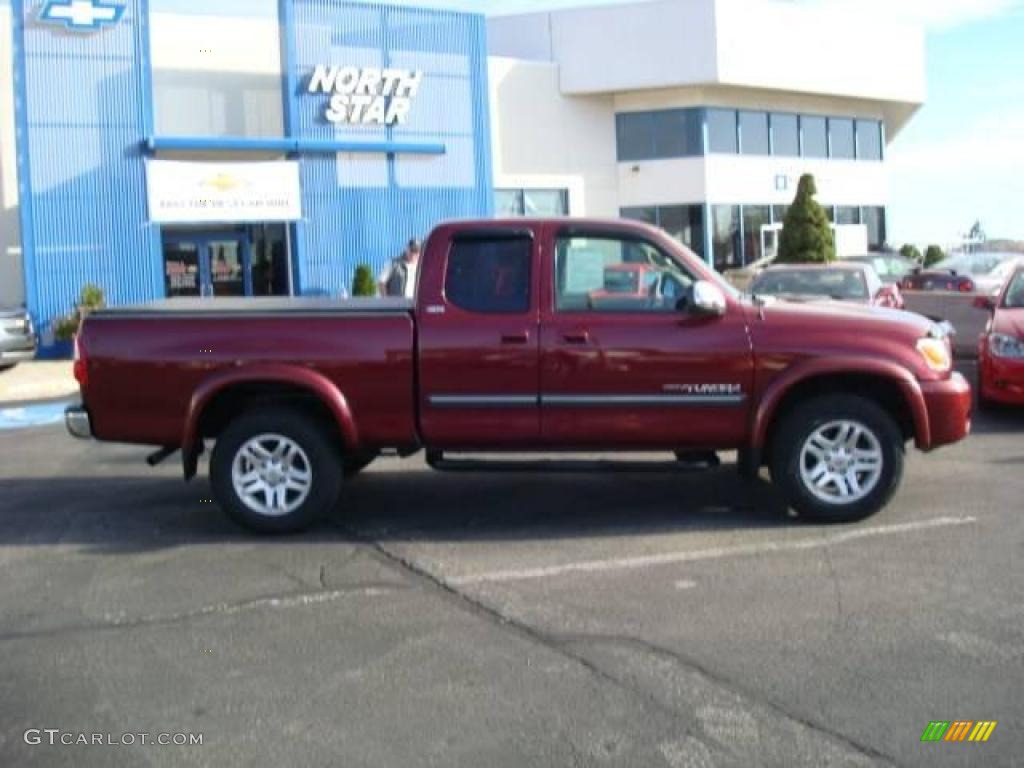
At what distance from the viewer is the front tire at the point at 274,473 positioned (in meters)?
7.18

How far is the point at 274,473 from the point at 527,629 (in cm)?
250

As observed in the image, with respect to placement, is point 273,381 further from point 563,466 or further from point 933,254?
point 933,254

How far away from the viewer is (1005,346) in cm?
1056

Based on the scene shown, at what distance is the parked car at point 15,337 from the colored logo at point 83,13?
6097mm

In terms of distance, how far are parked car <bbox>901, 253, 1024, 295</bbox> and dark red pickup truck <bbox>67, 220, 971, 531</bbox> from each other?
57.9ft

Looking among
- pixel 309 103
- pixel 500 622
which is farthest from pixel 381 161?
pixel 500 622

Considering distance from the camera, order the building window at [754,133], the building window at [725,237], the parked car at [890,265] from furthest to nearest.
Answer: the building window at [754,133]
the building window at [725,237]
the parked car at [890,265]

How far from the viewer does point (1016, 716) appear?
4223mm

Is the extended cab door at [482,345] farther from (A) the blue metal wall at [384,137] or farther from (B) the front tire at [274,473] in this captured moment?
(A) the blue metal wall at [384,137]

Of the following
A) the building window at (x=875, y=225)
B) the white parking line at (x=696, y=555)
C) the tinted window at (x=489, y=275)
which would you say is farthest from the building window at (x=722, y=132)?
the white parking line at (x=696, y=555)

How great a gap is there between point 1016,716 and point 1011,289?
841cm

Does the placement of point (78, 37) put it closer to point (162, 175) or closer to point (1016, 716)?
point (162, 175)

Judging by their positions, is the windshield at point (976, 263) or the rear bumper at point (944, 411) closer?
the rear bumper at point (944, 411)

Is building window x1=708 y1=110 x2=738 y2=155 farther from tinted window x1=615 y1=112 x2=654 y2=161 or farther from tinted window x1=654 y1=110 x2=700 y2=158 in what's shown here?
tinted window x1=615 y1=112 x2=654 y2=161
